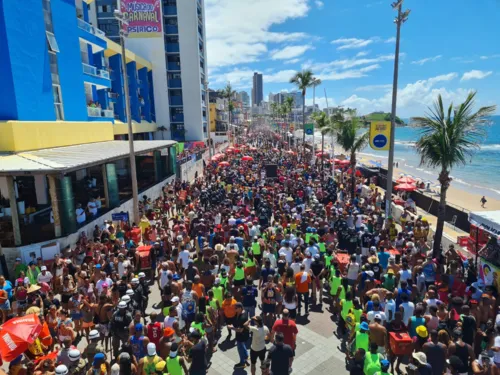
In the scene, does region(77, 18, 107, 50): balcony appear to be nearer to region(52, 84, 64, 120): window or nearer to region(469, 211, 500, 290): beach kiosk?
region(52, 84, 64, 120): window

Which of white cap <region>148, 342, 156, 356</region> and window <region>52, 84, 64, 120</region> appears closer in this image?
white cap <region>148, 342, 156, 356</region>

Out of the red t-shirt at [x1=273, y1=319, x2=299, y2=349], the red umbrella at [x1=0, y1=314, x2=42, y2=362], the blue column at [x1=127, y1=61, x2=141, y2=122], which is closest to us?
the red umbrella at [x1=0, y1=314, x2=42, y2=362]

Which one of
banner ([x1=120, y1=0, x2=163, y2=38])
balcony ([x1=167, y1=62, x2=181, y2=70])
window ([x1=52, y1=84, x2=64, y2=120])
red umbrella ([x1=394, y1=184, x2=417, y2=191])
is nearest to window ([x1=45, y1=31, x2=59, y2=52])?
window ([x1=52, y1=84, x2=64, y2=120])

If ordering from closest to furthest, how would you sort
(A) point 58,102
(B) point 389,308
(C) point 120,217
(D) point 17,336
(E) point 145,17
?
1. (D) point 17,336
2. (B) point 389,308
3. (C) point 120,217
4. (A) point 58,102
5. (E) point 145,17

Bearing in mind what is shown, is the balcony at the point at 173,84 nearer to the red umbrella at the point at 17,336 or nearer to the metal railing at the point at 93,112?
the metal railing at the point at 93,112

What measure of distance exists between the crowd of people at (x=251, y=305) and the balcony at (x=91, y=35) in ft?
60.2

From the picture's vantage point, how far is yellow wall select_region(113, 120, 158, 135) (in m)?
31.4

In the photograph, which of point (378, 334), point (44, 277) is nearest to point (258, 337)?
point (378, 334)

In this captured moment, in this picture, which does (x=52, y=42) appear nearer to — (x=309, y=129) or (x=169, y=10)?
(x=309, y=129)

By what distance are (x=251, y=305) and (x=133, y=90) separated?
39761mm

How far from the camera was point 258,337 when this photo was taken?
20.9ft

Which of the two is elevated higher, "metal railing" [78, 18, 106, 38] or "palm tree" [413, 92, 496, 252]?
"metal railing" [78, 18, 106, 38]

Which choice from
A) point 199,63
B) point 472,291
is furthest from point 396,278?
point 199,63

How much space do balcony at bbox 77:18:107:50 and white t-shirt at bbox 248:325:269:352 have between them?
2561 cm
